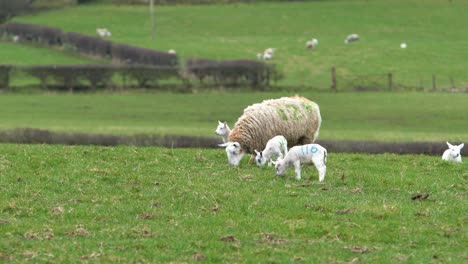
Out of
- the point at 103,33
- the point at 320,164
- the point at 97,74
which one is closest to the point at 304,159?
the point at 320,164

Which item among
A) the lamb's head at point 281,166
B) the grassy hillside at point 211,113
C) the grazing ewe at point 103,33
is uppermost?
the grazing ewe at point 103,33

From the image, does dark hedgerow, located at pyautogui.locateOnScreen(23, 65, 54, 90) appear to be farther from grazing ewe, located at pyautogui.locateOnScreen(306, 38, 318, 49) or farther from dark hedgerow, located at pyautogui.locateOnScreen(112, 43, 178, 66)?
grazing ewe, located at pyautogui.locateOnScreen(306, 38, 318, 49)

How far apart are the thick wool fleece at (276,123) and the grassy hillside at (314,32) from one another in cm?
2674

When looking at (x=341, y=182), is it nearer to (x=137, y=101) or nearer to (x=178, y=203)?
(x=178, y=203)

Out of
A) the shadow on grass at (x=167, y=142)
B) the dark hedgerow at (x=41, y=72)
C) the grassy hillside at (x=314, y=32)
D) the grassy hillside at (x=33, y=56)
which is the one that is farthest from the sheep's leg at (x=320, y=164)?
the grassy hillside at (x=33, y=56)

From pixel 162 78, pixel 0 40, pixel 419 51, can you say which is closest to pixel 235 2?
pixel 0 40

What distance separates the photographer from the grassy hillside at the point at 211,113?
3500 cm

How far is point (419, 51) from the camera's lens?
2244 inches

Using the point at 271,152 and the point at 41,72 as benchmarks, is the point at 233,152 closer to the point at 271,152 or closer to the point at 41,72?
the point at 271,152

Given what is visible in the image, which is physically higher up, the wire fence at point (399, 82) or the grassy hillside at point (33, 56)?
the grassy hillside at point (33, 56)

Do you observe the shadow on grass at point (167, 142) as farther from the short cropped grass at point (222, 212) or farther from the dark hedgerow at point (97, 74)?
the dark hedgerow at point (97, 74)

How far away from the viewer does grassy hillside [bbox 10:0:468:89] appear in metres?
52.2

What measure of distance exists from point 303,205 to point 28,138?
1755 cm

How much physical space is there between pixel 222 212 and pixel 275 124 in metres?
7.16
